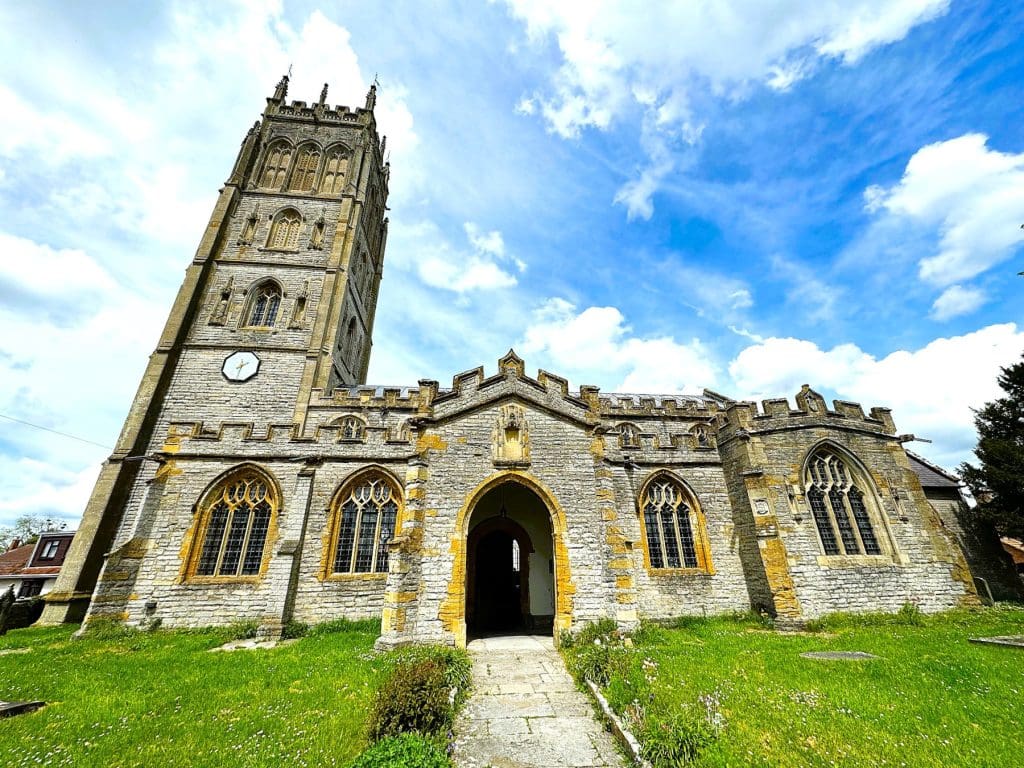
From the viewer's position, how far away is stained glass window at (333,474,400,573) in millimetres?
13531

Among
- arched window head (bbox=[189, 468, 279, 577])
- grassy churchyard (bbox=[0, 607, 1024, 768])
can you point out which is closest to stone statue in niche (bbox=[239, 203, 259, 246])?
arched window head (bbox=[189, 468, 279, 577])

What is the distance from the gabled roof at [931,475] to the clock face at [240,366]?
2948cm

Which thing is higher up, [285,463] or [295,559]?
[285,463]

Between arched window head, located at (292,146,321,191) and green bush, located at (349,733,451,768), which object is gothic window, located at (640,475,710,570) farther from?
arched window head, located at (292,146,321,191)

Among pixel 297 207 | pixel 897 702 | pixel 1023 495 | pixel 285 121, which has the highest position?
pixel 285 121

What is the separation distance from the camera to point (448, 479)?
37.9ft

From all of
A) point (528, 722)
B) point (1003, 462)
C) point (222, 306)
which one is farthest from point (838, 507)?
point (222, 306)

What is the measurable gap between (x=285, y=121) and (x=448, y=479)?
31.9 meters

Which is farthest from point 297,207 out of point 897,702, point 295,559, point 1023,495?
point 1023,495

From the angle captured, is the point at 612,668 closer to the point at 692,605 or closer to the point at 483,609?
the point at 692,605

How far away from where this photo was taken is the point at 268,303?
2277 centimetres

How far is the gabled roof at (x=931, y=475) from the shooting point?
17.4 metres

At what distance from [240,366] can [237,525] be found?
9507mm

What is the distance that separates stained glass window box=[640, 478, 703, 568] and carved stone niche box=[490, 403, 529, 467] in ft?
18.3
